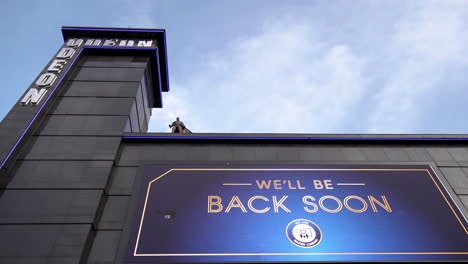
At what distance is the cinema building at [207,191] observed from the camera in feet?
26.8

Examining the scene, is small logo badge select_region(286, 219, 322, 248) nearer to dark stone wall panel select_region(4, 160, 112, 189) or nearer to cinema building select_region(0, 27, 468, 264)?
cinema building select_region(0, 27, 468, 264)

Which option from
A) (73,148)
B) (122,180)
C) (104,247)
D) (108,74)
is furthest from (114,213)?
(108,74)

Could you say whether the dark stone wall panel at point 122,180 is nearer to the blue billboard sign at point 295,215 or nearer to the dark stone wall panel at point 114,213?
the dark stone wall panel at point 114,213

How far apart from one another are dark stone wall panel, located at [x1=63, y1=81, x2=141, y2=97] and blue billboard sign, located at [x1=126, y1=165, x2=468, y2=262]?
4.35 metres

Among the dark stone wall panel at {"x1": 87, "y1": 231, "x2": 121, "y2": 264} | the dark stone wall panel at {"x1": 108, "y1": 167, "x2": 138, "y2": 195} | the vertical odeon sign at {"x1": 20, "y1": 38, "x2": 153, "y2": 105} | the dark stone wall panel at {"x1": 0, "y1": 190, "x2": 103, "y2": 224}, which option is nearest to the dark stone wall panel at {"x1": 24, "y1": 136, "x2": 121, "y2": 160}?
the dark stone wall panel at {"x1": 108, "y1": 167, "x2": 138, "y2": 195}

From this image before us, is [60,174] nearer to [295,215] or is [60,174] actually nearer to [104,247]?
[104,247]

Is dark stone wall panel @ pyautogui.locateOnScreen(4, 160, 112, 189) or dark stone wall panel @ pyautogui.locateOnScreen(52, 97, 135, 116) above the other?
dark stone wall panel @ pyautogui.locateOnScreen(52, 97, 135, 116)

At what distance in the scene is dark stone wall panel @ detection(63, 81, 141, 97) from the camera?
13102mm

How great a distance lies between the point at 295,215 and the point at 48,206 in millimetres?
6566

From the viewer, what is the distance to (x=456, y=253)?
8.19 metres

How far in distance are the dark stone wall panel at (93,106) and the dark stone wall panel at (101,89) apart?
299mm

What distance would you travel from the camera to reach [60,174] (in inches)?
382

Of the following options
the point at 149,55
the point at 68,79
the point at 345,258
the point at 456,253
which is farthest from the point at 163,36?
the point at 456,253

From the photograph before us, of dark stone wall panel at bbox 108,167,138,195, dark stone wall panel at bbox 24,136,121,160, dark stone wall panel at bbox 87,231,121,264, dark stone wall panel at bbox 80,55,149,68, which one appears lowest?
dark stone wall panel at bbox 87,231,121,264
